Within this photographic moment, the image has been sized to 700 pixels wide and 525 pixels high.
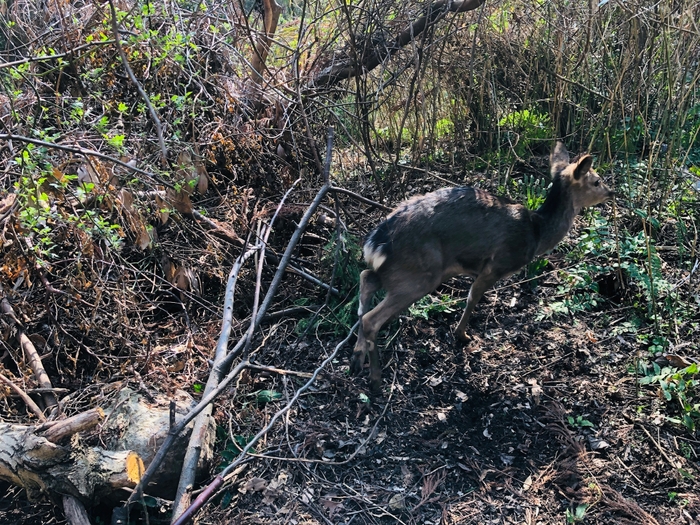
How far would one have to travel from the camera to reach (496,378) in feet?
16.1

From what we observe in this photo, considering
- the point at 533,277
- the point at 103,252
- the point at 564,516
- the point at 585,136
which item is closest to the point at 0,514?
the point at 103,252

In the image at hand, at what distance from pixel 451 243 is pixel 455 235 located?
75 mm

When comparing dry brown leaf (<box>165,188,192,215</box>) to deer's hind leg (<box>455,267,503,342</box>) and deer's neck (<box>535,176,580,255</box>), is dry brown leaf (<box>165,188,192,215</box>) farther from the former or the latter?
deer's neck (<box>535,176,580,255</box>)

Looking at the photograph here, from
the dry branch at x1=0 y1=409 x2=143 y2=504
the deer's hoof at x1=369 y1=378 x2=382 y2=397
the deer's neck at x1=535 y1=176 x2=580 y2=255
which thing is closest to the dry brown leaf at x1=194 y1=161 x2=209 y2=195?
the deer's hoof at x1=369 y1=378 x2=382 y2=397

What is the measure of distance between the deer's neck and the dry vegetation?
1.42 feet

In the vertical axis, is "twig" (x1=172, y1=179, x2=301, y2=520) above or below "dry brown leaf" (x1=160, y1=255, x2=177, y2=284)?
below

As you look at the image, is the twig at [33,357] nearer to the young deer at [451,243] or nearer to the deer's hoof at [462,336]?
the young deer at [451,243]

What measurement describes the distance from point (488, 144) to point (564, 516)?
180 inches

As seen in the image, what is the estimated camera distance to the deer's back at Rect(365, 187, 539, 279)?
15.8ft

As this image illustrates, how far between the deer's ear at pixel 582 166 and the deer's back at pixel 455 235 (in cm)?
57

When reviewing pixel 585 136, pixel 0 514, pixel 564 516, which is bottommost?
pixel 564 516

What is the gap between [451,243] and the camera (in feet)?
16.2

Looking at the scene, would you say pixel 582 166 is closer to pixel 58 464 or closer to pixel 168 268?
pixel 168 268

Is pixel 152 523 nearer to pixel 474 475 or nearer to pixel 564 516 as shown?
pixel 474 475
